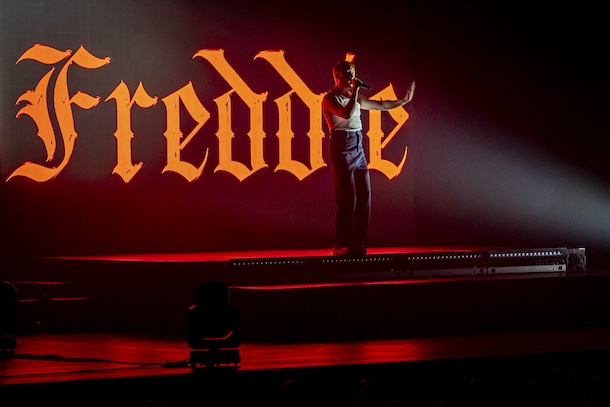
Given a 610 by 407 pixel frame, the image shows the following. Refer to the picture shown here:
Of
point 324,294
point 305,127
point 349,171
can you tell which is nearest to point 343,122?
point 349,171

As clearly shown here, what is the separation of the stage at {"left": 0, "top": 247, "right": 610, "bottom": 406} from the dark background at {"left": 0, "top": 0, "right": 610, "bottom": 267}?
1024 mm

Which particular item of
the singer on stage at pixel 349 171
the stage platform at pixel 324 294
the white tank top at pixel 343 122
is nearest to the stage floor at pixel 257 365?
the stage platform at pixel 324 294

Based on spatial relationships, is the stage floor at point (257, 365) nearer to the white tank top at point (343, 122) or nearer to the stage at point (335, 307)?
the stage at point (335, 307)

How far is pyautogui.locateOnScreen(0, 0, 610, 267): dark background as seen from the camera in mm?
8938

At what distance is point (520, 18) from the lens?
32.1 feet

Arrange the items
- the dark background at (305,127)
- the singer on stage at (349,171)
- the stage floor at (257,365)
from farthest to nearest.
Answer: the dark background at (305,127) < the singer on stage at (349,171) < the stage floor at (257,365)

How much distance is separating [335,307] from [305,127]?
2.93 metres

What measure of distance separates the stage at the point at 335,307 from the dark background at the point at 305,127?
1024 millimetres

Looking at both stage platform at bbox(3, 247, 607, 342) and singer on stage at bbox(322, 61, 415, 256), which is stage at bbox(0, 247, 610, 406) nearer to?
stage platform at bbox(3, 247, 607, 342)

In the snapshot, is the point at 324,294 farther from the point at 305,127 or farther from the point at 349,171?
the point at 305,127

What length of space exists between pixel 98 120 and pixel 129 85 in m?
0.45

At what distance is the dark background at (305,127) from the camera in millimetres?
8938

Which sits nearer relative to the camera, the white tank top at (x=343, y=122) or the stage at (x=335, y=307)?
the stage at (x=335, y=307)

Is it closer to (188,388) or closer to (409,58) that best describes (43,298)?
(188,388)
